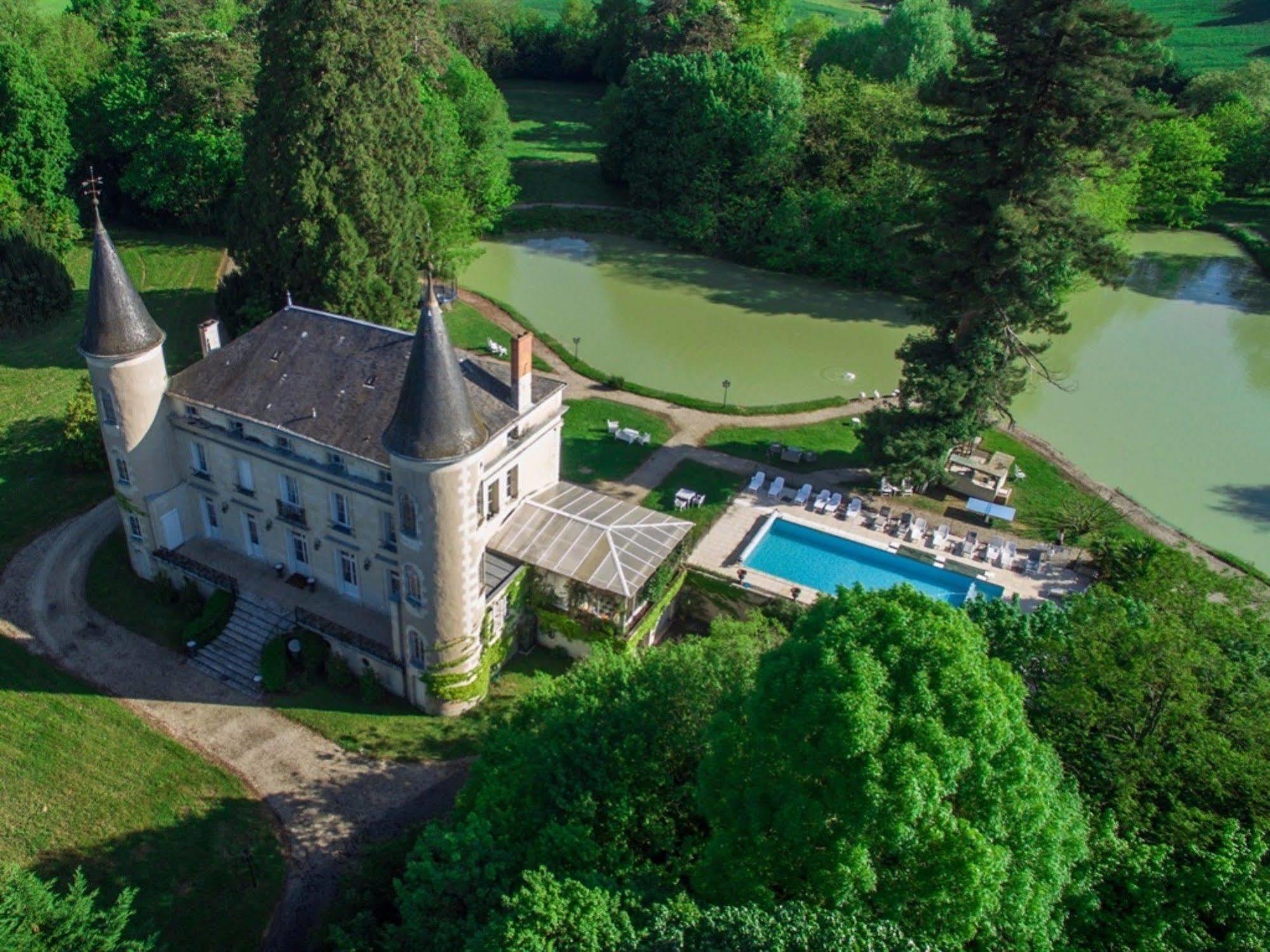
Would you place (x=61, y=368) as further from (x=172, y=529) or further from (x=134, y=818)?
(x=134, y=818)

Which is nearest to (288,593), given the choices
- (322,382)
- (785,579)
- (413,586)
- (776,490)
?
(413,586)

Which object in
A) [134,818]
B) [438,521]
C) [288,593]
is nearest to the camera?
[134,818]

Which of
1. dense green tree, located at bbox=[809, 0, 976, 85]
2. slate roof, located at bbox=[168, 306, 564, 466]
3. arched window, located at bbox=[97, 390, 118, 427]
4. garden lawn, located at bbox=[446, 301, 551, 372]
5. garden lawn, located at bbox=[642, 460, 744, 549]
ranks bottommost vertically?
Result: garden lawn, located at bbox=[446, 301, 551, 372]

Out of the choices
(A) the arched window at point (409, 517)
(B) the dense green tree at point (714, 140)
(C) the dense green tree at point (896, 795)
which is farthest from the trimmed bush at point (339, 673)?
(B) the dense green tree at point (714, 140)

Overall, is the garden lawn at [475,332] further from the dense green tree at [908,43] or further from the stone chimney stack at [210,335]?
the dense green tree at [908,43]

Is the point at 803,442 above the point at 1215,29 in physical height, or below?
below

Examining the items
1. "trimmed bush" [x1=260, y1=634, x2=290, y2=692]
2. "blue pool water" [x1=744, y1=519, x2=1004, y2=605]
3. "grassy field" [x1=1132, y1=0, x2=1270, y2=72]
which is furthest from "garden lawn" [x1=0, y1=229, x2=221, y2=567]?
"grassy field" [x1=1132, y1=0, x2=1270, y2=72]

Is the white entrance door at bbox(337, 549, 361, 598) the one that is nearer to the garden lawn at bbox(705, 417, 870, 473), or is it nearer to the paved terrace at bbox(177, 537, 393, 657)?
the paved terrace at bbox(177, 537, 393, 657)

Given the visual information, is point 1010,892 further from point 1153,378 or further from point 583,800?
point 1153,378
